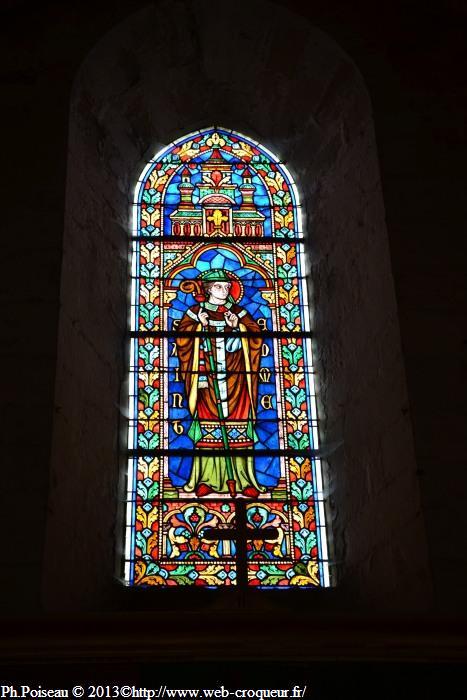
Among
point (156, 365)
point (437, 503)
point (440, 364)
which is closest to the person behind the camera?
point (437, 503)

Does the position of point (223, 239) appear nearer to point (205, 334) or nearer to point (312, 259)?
point (312, 259)

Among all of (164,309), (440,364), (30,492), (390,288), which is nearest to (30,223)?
(164,309)

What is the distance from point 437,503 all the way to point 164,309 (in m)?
2.44

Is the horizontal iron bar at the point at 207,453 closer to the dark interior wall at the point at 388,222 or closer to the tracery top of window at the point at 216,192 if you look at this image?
the dark interior wall at the point at 388,222

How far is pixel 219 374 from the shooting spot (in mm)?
6684

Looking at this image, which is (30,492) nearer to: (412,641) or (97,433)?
(97,433)

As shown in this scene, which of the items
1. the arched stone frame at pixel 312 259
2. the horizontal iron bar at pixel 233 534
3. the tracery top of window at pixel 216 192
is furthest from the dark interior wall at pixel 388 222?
the tracery top of window at pixel 216 192

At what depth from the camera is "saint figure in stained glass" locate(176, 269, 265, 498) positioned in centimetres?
636

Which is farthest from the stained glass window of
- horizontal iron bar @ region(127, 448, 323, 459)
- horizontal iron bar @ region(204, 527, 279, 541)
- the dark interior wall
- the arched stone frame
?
the dark interior wall

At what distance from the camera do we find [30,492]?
5.29 metres

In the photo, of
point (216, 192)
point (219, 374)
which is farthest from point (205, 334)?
point (216, 192)

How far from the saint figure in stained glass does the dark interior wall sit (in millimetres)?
1190

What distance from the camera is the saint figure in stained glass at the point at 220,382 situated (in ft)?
20.9

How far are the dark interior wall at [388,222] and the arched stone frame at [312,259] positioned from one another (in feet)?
0.33
